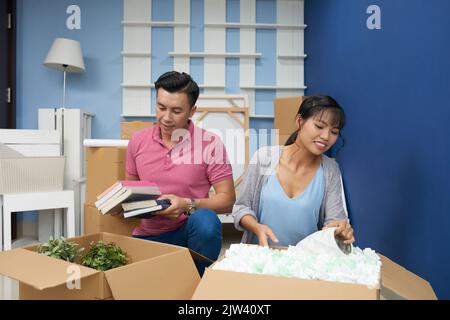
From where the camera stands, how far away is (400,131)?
153 cm

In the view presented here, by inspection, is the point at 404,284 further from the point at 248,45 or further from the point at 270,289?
the point at 248,45

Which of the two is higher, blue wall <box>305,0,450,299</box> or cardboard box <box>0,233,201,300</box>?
blue wall <box>305,0,450,299</box>

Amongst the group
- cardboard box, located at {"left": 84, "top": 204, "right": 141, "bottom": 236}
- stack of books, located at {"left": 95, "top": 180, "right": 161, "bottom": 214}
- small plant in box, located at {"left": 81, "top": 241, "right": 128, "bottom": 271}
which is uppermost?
stack of books, located at {"left": 95, "top": 180, "right": 161, "bottom": 214}

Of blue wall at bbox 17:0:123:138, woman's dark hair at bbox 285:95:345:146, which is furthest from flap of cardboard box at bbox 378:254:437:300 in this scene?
blue wall at bbox 17:0:123:138

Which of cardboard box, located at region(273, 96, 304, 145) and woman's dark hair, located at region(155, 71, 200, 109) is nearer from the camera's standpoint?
woman's dark hair, located at region(155, 71, 200, 109)

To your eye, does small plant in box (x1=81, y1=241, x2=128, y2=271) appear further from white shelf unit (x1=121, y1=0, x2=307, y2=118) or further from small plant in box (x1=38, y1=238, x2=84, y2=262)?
white shelf unit (x1=121, y1=0, x2=307, y2=118)

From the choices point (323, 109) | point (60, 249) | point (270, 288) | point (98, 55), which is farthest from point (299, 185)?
point (98, 55)

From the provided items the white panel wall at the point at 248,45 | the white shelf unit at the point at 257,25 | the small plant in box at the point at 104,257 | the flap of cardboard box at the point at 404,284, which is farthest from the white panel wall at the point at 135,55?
the flap of cardboard box at the point at 404,284

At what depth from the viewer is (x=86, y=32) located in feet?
11.0

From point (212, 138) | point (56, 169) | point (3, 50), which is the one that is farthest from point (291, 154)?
point (3, 50)

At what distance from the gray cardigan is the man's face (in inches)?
13.9

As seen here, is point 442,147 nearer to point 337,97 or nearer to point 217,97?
point 337,97

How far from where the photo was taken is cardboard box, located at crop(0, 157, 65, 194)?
88.3 inches

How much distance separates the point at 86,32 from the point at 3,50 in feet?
2.20
